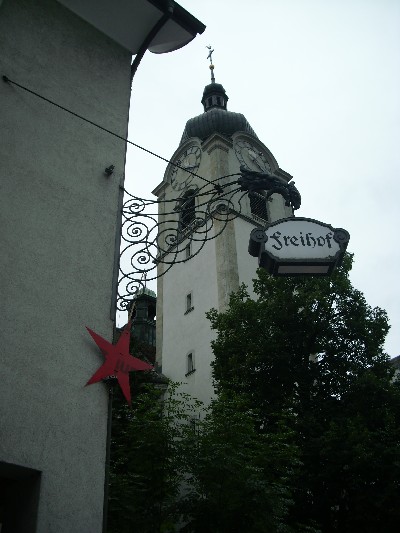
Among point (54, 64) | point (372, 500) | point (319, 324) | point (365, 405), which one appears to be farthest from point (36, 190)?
point (319, 324)

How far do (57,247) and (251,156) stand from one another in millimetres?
27106

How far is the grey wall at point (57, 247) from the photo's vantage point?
4.11m

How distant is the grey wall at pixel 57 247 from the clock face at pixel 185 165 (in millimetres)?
23181

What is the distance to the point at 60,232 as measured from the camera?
16.7ft

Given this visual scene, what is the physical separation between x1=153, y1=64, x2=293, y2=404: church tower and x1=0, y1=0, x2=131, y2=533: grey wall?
480 inches

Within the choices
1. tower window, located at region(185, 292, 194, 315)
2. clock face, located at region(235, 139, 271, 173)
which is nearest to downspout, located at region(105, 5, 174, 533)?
tower window, located at region(185, 292, 194, 315)

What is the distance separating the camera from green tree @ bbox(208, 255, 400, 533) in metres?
12.5

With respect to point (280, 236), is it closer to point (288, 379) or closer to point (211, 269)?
point (288, 379)

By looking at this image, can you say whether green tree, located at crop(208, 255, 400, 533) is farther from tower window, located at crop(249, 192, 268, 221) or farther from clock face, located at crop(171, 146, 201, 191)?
clock face, located at crop(171, 146, 201, 191)

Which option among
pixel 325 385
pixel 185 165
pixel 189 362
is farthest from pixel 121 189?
pixel 185 165

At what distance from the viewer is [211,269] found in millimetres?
24406

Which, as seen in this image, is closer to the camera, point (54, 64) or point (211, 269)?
point (54, 64)

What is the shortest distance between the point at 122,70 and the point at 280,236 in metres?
2.85

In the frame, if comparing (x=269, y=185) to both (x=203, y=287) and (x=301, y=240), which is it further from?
(x=203, y=287)
